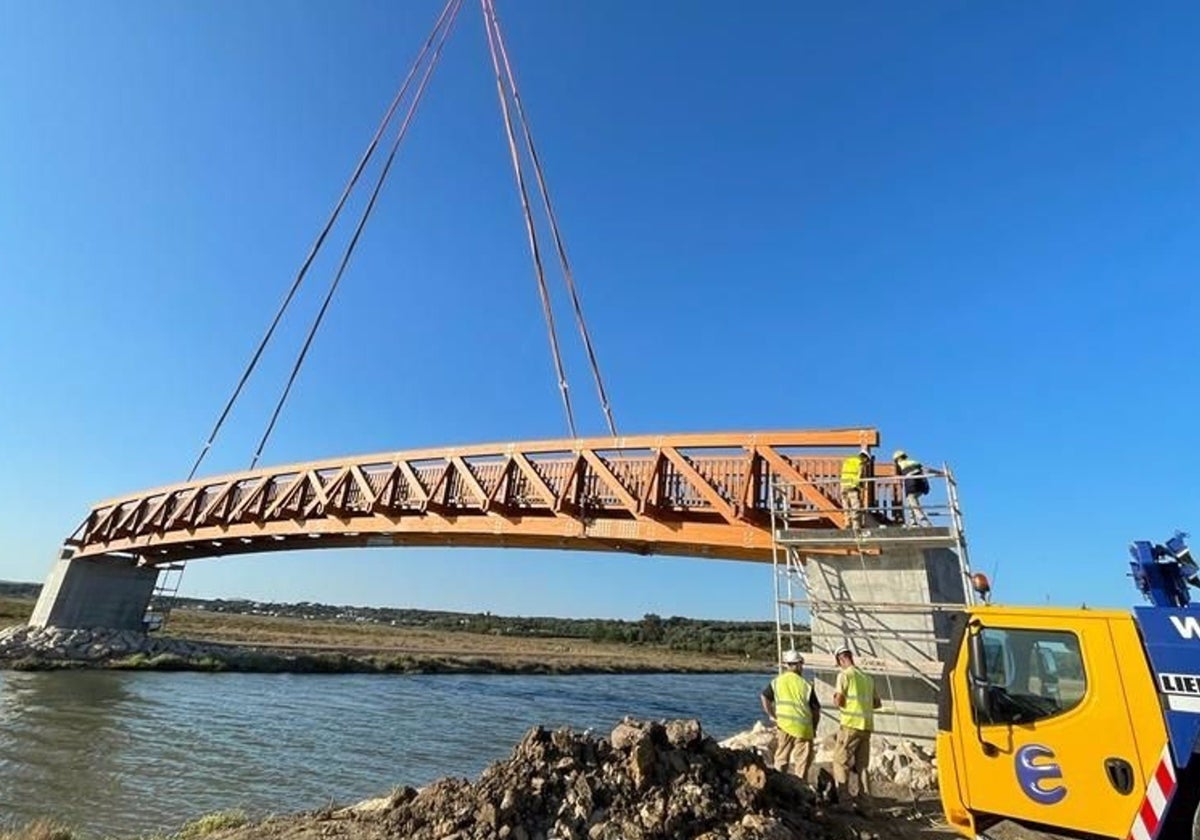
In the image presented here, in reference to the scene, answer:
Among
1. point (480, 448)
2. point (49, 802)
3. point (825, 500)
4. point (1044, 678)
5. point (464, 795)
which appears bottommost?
point (49, 802)

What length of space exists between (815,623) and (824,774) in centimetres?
502

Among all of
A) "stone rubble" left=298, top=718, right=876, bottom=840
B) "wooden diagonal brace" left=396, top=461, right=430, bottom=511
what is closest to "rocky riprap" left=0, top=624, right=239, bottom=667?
"wooden diagonal brace" left=396, top=461, right=430, bottom=511

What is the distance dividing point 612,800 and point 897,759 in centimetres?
610

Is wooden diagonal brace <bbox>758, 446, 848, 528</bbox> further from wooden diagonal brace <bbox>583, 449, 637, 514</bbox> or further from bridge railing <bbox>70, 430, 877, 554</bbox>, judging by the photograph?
wooden diagonal brace <bbox>583, 449, 637, 514</bbox>

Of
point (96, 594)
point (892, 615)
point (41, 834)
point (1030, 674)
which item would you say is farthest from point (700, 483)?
point (96, 594)

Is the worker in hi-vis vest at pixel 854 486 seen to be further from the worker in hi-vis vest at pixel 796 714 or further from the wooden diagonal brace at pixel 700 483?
the worker in hi-vis vest at pixel 796 714

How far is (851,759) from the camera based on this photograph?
8398 millimetres

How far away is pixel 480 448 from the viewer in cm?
2023

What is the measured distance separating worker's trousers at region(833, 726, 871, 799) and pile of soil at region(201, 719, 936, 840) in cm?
124

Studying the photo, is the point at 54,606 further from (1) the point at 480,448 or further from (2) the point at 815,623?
(2) the point at 815,623

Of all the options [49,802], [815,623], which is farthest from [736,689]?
[49,802]

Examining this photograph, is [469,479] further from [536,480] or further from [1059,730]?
[1059,730]

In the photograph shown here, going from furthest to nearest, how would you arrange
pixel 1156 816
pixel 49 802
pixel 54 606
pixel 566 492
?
pixel 54 606
pixel 566 492
pixel 49 802
pixel 1156 816

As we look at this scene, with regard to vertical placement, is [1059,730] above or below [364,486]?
below
